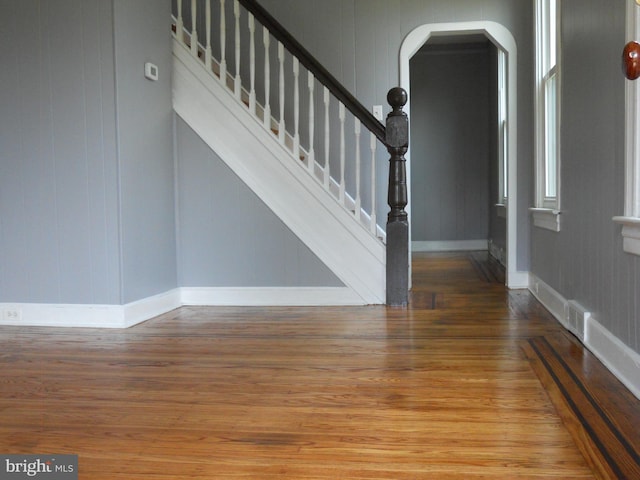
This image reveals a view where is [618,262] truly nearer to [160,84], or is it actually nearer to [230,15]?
[160,84]

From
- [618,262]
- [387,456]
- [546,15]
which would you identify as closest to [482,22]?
[546,15]

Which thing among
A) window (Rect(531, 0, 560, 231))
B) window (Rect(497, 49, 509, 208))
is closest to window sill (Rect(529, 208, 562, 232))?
window (Rect(531, 0, 560, 231))

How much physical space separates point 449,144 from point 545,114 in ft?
14.4

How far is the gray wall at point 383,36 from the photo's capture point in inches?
202

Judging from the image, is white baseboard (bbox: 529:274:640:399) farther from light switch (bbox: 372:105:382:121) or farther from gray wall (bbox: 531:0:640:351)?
light switch (bbox: 372:105:382:121)

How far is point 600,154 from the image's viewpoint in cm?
285

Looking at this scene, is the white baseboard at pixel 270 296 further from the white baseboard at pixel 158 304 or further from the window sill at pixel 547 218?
the window sill at pixel 547 218

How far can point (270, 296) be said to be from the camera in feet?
14.8

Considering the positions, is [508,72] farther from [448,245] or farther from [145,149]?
[448,245]

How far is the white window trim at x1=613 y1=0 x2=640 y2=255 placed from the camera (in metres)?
2.31

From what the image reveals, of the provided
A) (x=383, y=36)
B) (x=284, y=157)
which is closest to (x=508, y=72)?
(x=383, y=36)

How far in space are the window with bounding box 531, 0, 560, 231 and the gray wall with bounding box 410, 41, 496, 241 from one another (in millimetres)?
4126

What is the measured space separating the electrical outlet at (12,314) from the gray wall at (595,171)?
327 cm

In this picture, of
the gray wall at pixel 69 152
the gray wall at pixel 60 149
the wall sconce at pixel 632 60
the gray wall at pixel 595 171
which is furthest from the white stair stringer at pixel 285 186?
the wall sconce at pixel 632 60
